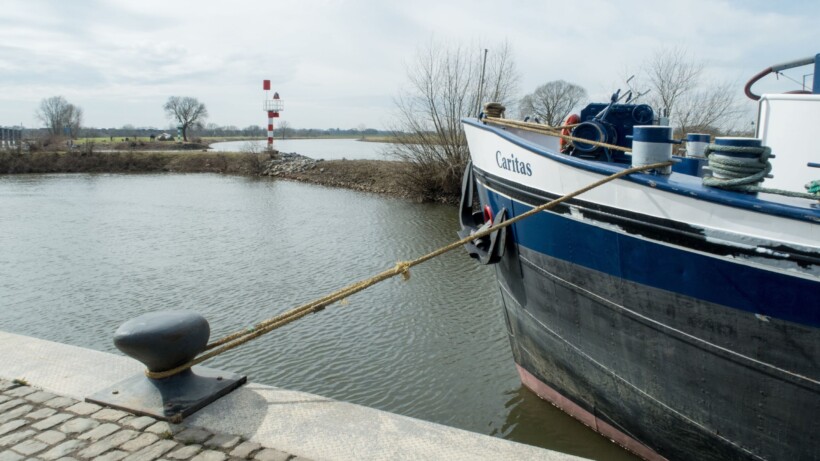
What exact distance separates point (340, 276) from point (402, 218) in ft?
29.4

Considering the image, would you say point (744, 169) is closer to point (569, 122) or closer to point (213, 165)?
point (569, 122)

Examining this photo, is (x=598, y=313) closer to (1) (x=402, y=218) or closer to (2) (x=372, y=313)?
(2) (x=372, y=313)

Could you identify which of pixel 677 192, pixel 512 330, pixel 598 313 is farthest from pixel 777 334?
pixel 512 330

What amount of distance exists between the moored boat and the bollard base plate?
282 centimetres

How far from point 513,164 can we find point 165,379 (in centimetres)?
333

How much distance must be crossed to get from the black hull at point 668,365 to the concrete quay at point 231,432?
1139 mm

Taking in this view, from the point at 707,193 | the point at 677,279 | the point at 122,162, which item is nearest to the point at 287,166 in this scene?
the point at 122,162

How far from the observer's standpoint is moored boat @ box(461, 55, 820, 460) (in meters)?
3.29

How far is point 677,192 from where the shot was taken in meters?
3.61

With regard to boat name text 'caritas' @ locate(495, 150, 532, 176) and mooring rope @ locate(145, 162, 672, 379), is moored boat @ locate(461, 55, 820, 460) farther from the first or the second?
mooring rope @ locate(145, 162, 672, 379)

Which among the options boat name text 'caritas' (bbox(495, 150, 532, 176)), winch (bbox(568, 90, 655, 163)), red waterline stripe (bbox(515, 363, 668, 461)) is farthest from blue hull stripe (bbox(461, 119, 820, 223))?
red waterline stripe (bbox(515, 363, 668, 461))

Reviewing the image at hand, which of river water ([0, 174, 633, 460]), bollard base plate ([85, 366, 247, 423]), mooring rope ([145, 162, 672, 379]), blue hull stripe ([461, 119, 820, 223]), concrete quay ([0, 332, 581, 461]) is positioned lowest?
→ river water ([0, 174, 633, 460])

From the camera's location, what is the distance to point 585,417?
17.3 feet

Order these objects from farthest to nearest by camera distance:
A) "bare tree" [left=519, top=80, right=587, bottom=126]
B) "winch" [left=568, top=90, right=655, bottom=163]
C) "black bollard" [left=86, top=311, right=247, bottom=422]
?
"bare tree" [left=519, top=80, right=587, bottom=126] < "winch" [left=568, top=90, right=655, bottom=163] < "black bollard" [left=86, top=311, right=247, bottom=422]
